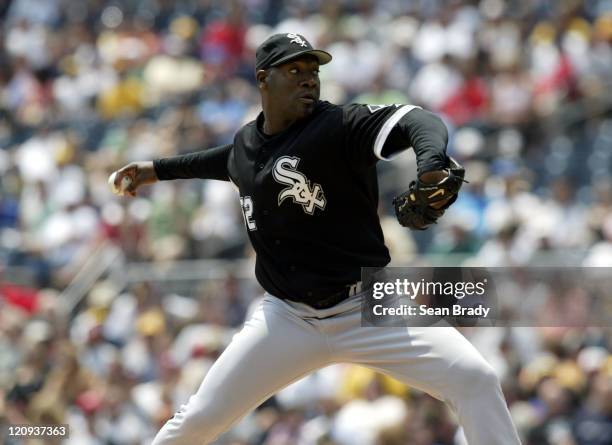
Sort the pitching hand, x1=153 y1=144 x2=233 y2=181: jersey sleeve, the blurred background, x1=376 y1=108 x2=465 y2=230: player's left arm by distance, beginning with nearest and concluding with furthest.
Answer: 1. x1=376 y1=108 x2=465 y2=230: player's left arm
2. x1=153 y1=144 x2=233 y2=181: jersey sleeve
3. the pitching hand
4. the blurred background

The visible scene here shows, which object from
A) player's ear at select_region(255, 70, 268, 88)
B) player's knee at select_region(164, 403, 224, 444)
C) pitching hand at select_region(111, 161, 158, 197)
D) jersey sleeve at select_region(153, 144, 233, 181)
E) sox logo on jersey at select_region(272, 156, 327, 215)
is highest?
player's ear at select_region(255, 70, 268, 88)

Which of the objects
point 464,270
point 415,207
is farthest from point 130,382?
point 415,207

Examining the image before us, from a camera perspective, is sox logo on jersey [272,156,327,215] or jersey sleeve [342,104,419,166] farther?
sox logo on jersey [272,156,327,215]

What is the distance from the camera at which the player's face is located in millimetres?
5273

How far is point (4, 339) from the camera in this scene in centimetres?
1039

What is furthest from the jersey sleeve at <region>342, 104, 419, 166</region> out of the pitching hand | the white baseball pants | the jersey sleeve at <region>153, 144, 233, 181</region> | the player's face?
the pitching hand

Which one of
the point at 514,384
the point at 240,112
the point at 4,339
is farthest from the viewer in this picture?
the point at 240,112

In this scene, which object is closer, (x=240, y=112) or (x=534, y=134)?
(x=534, y=134)

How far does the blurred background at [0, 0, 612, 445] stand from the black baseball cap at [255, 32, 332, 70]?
10.9 ft

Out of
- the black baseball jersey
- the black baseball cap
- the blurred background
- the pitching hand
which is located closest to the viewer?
the black baseball jersey

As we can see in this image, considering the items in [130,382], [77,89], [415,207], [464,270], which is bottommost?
[130,382]

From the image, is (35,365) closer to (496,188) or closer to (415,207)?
(496,188)

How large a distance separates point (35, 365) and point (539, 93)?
18.2ft

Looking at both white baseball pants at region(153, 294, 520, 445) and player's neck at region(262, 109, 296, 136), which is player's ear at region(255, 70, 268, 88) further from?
white baseball pants at region(153, 294, 520, 445)
